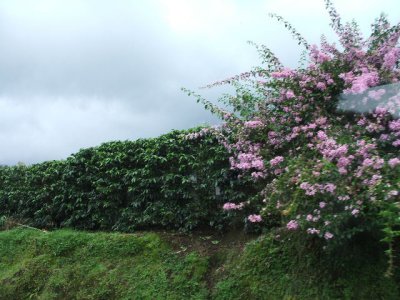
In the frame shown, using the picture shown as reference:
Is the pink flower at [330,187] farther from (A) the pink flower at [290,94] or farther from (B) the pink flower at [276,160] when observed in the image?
Answer: (A) the pink flower at [290,94]

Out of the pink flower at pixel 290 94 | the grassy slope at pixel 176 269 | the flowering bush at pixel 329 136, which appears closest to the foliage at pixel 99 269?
the grassy slope at pixel 176 269

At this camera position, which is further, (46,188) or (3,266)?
(46,188)

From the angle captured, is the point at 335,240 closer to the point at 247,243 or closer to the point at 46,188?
the point at 247,243

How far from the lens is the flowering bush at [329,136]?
3.76 m

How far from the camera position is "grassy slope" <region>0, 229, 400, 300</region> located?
14.6ft

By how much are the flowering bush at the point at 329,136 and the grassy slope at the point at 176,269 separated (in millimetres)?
499

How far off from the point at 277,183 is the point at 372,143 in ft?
3.15

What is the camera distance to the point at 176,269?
18.9 ft

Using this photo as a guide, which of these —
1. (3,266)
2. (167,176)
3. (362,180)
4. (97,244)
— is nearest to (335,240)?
(362,180)

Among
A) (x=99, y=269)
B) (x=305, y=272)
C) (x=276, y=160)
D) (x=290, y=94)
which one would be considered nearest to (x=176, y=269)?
(x=99, y=269)

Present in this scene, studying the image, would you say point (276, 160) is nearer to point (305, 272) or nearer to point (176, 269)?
point (305, 272)

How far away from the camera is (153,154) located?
23.3 feet

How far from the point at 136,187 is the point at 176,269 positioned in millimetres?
1886

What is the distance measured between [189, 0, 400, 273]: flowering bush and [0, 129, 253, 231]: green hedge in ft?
2.13
